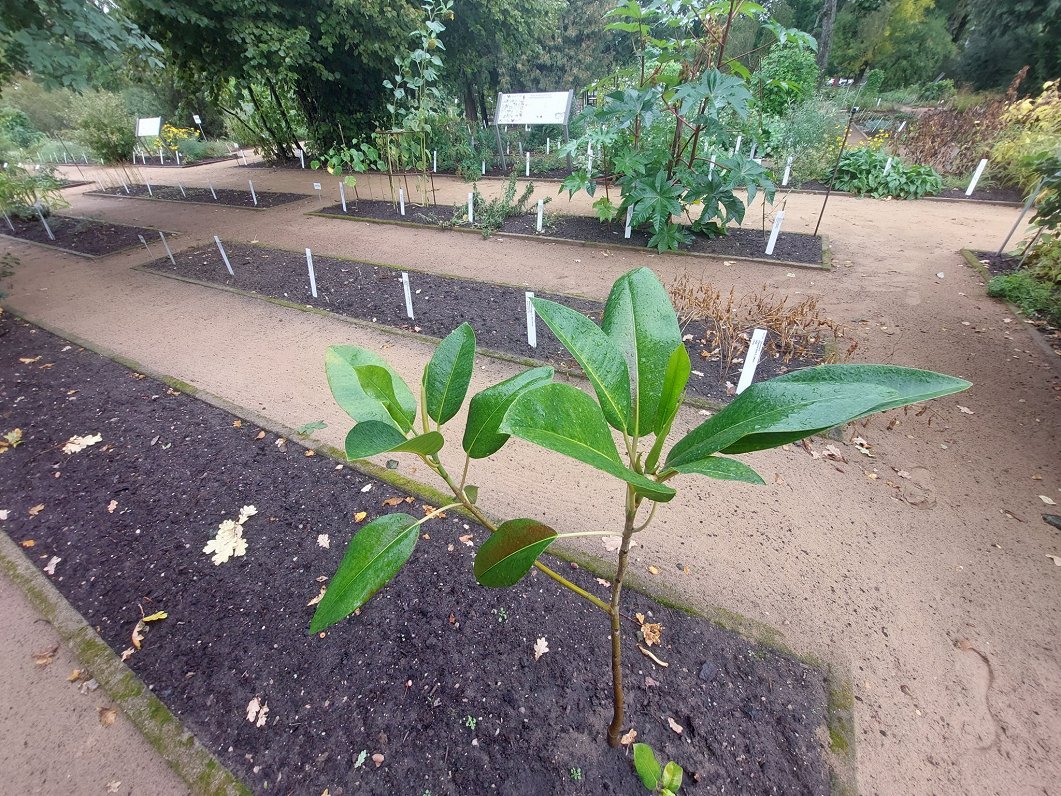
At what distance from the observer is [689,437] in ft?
2.35

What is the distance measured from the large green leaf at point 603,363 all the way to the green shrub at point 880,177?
1039 cm

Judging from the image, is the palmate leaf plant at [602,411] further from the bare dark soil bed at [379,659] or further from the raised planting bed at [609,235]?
the raised planting bed at [609,235]

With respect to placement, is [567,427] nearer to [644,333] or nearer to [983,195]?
[644,333]

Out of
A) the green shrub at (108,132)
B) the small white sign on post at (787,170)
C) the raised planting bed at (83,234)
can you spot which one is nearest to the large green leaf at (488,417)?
the raised planting bed at (83,234)

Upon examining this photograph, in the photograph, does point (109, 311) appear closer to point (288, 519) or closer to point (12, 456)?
point (12, 456)

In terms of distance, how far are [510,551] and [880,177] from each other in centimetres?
1085

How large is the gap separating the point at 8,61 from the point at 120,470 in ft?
20.2

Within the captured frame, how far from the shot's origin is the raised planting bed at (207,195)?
9.84 meters

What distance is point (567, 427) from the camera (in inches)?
25.1

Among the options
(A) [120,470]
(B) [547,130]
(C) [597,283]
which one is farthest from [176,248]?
(B) [547,130]

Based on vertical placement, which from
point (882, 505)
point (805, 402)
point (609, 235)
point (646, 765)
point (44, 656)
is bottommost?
point (44, 656)

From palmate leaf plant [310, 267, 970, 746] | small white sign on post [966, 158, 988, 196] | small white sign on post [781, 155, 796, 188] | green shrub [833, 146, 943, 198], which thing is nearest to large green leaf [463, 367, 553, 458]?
palmate leaf plant [310, 267, 970, 746]

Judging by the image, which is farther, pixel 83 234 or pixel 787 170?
pixel 787 170

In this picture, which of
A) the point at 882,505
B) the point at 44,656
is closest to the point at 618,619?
the point at 882,505
